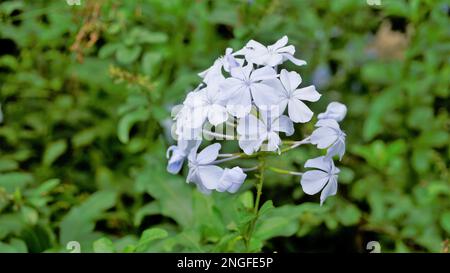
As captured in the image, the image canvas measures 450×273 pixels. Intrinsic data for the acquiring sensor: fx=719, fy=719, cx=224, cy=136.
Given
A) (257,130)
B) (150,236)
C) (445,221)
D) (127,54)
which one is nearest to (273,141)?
(257,130)

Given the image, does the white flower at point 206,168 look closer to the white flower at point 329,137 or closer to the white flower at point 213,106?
the white flower at point 213,106

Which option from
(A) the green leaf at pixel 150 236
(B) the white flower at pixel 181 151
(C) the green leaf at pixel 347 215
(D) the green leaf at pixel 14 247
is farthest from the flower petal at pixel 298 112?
(C) the green leaf at pixel 347 215

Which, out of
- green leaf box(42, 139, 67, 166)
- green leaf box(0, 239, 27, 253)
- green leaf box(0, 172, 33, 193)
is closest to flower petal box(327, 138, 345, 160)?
green leaf box(0, 239, 27, 253)

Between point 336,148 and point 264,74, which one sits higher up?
point 264,74

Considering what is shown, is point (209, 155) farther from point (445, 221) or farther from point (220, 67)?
point (445, 221)

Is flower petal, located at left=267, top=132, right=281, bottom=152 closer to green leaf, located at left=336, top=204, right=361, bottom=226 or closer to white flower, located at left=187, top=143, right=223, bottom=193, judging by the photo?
white flower, located at left=187, top=143, right=223, bottom=193

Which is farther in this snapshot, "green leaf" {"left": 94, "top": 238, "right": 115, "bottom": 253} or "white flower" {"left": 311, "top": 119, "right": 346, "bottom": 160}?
"green leaf" {"left": 94, "top": 238, "right": 115, "bottom": 253}

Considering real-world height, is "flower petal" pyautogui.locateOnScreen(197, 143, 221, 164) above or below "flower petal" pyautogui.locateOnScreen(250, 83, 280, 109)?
below
